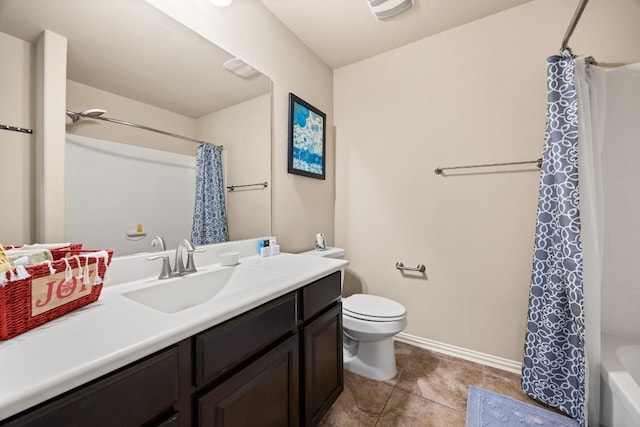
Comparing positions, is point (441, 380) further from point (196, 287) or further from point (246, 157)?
point (246, 157)

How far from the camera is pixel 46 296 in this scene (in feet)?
2.06

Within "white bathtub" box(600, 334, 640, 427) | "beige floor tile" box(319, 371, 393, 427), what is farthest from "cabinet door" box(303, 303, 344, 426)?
"white bathtub" box(600, 334, 640, 427)

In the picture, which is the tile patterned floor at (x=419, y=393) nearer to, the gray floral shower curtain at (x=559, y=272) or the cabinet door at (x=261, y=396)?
the gray floral shower curtain at (x=559, y=272)

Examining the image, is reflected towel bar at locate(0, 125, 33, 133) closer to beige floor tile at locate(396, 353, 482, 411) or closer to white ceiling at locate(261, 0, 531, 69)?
white ceiling at locate(261, 0, 531, 69)

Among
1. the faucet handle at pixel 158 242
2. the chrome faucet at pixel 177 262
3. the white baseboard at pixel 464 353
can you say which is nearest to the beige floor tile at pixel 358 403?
the white baseboard at pixel 464 353

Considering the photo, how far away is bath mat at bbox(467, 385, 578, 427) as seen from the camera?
4.27 ft

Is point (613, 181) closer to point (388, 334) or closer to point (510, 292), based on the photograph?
point (510, 292)

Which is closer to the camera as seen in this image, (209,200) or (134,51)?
(134,51)

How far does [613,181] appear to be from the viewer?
1.50 metres

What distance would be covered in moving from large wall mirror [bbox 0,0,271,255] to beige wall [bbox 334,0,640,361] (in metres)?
1.15

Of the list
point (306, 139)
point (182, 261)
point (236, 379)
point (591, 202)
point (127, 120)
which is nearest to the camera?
point (236, 379)

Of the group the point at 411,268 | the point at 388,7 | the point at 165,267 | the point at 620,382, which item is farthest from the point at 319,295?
the point at 388,7

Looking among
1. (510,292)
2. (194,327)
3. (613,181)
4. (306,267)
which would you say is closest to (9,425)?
(194,327)

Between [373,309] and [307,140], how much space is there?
1306 millimetres
